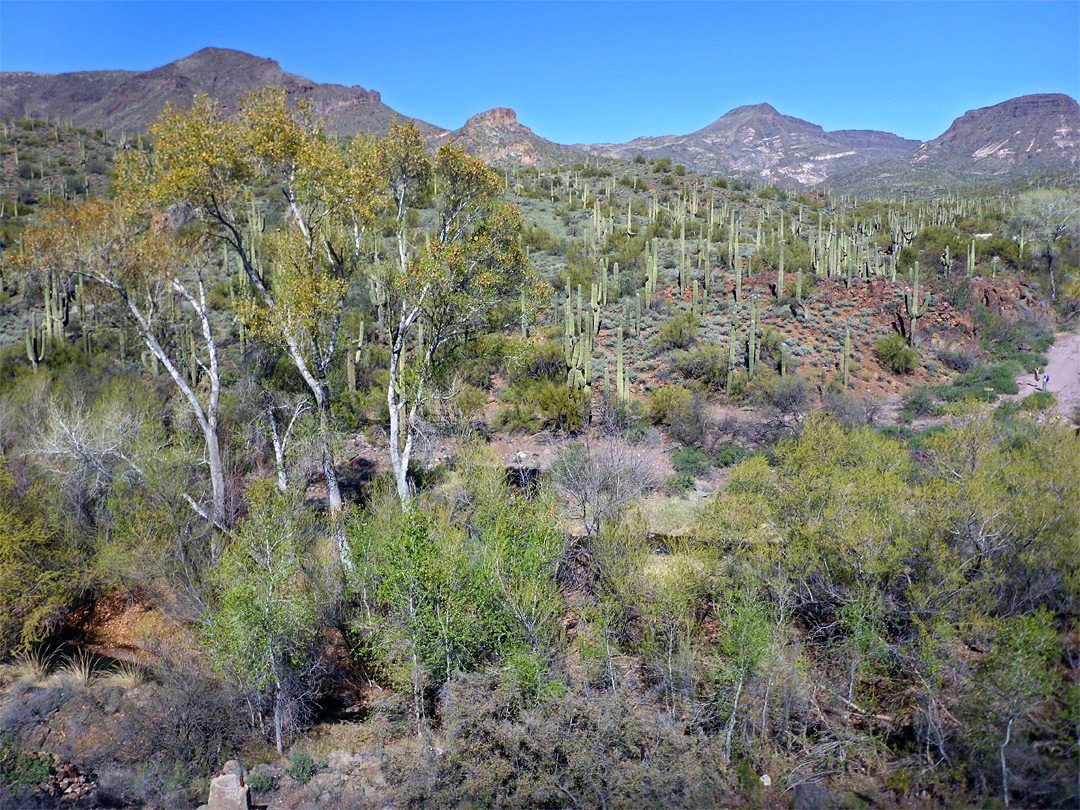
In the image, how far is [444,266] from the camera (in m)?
11.5

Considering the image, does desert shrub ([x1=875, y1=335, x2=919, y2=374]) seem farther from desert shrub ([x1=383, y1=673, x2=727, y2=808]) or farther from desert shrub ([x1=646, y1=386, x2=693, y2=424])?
desert shrub ([x1=383, y1=673, x2=727, y2=808])

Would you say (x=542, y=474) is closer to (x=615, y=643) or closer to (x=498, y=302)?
(x=498, y=302)

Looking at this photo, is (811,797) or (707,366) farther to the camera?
(707,366)

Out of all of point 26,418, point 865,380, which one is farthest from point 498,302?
point 865,380

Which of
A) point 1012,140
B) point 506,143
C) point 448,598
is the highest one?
point 1012,140

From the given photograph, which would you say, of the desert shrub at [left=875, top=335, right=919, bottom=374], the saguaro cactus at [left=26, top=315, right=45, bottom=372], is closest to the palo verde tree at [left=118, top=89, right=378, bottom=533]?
the saguaro cactus at [left=26, top=315, right=45, bottom=372]

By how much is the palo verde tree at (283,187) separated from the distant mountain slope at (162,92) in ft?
256

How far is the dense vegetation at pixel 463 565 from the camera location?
744 centimetres

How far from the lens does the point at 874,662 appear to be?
878 cm

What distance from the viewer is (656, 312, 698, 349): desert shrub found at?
2412 cm

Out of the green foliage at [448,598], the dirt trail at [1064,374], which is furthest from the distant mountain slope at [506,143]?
the green foliage at [448,598]

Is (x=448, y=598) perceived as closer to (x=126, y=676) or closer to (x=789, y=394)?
(x=126, y=676)

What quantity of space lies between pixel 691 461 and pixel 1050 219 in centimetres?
3697

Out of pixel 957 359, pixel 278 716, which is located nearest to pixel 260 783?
pixel 278 716
